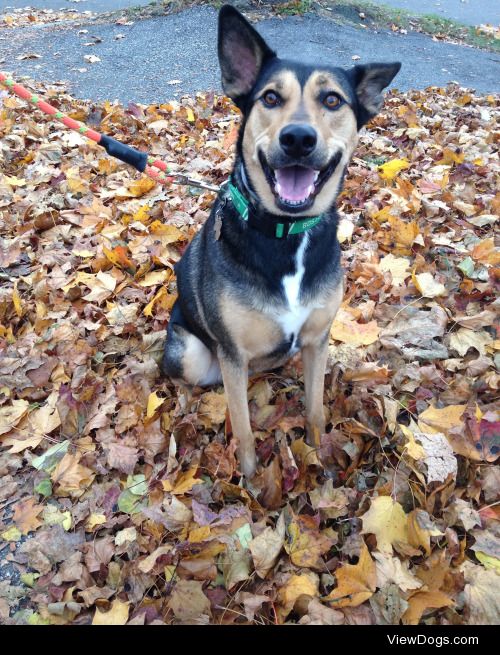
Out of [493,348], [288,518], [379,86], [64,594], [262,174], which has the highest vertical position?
[379,86]

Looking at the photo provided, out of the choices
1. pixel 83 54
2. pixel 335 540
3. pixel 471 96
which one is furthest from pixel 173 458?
pixel 83 54

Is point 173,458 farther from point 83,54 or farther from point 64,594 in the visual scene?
point 83,54

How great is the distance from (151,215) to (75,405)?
8.04 feet

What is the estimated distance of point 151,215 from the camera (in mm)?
4949

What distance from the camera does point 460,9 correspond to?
18.4 m

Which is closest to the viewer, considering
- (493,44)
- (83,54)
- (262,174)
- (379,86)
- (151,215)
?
(262,174)

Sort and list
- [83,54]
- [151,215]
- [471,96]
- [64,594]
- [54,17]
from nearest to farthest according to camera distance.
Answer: [64,594], [151,215], [471,96], [83,54], [54,17]

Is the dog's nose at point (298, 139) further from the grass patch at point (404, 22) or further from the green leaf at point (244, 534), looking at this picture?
the grass patch at point (404, 22)

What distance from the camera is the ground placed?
2.22 m

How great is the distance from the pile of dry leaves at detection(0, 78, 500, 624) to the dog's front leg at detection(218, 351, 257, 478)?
0.37 ft

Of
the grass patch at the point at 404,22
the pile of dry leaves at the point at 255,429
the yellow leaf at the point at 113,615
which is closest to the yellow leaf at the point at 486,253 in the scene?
the pile of dry leaves at the point at 255,429

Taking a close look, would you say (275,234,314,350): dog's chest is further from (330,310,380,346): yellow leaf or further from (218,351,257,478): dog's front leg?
(330,310,380,346): yellow leaf

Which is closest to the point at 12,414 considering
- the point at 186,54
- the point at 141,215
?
the point at 141,215
